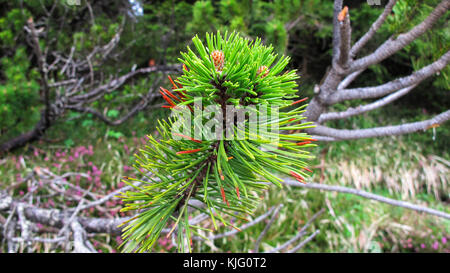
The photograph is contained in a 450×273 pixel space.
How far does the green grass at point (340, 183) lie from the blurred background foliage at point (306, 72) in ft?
0.04

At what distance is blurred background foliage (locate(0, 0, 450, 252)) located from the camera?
1607 millimetres

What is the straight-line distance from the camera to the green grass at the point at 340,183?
79.8 inches

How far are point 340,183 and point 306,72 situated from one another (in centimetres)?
190

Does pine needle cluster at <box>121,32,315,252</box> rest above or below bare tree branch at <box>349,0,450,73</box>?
below

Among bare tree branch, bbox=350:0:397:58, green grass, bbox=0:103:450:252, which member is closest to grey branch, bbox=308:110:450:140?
bare tree branch, bbox=350:0:397:58

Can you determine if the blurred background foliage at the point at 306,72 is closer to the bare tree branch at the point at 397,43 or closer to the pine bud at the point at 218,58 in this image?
the bare tree branch at the point at 397,43

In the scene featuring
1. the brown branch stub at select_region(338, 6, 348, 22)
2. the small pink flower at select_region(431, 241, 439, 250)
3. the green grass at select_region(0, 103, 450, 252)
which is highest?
the brown branch stub at select_region(338, 6, 348, 22)

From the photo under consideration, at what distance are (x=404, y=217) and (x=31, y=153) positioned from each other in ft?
11.4

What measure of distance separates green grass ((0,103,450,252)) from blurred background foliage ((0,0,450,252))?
0.04 ft

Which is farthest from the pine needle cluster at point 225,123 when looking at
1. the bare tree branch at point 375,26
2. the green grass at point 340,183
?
the green grass at point 340,183

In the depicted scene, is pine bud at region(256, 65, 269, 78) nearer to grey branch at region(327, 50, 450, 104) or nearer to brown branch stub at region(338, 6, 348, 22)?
brown branch stub at region(338, 6, 348, 22)

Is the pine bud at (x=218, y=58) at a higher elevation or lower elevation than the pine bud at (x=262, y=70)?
higher

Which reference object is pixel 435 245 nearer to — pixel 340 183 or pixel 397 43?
pixel 340 183

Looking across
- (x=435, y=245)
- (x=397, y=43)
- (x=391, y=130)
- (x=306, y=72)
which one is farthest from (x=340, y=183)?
(x=397, y=43)
